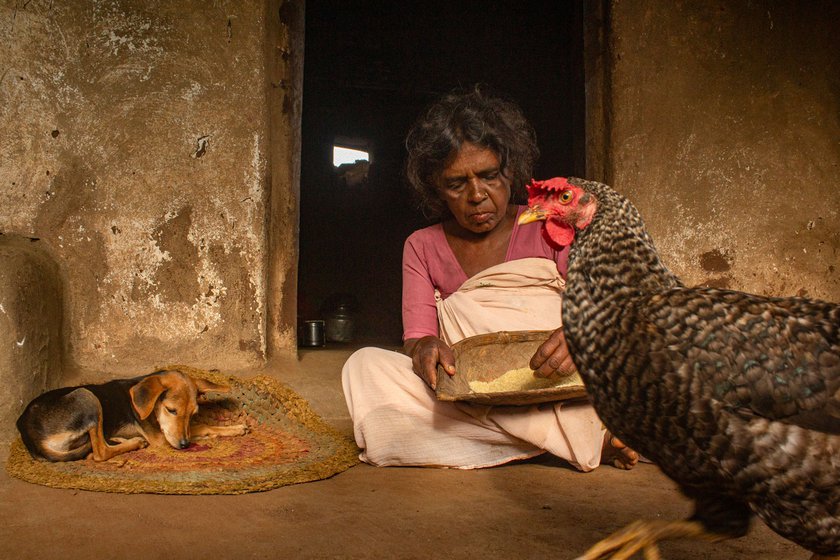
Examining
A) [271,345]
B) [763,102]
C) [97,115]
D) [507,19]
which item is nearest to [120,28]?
[97,115]

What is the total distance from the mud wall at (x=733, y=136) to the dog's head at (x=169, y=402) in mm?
2713

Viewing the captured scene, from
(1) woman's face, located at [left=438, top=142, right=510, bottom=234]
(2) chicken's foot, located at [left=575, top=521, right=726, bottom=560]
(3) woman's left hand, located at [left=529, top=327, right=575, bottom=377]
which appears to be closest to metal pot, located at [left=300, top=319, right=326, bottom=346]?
(1) woman's face, located at [left=438, top=142, right=510, bottom=234]

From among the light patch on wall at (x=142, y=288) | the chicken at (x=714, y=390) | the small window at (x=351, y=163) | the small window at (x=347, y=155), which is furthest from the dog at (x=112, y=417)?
the small window at (x=347, y=155)

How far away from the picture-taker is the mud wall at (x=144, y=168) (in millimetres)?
3805

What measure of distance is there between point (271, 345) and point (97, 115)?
1668 mm

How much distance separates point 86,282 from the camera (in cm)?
387

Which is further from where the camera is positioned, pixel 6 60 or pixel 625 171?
pixel 625 171

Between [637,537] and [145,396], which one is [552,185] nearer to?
[637,537]

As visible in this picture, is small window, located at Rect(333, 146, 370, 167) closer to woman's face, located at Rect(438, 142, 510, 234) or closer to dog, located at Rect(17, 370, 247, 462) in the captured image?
woman's face, located at Rect(438, 142, 510, 234)

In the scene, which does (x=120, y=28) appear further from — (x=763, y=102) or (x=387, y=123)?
(x=387, y=123)

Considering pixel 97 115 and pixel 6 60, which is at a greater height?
pixel 6 60

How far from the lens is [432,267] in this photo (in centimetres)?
351

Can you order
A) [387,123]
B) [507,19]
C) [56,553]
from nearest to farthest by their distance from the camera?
[56,553] → [507,19] → [387,123]

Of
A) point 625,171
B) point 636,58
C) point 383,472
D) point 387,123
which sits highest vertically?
point 387,123
